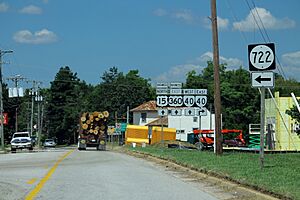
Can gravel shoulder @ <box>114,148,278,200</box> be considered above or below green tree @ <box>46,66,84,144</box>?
below

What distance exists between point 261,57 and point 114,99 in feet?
358

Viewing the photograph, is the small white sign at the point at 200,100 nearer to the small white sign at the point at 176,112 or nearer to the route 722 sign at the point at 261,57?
the small white sign at the point at 176,112

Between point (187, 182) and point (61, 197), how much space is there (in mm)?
4860

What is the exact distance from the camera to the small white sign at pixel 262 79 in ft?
51.5

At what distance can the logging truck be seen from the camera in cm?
5172

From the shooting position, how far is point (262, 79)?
1580 cm

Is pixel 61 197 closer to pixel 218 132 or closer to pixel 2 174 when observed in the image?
pixel 2 174

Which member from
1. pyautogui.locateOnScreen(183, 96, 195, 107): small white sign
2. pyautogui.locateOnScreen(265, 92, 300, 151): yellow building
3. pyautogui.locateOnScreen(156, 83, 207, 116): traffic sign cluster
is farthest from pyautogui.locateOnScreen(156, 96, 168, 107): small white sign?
pyautogui.locateOnScreen(265, 92, 300, 151): yellow building

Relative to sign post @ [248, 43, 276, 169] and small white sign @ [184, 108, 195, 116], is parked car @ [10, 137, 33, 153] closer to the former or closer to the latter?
small white sign @ [184, 108, 195, 116]

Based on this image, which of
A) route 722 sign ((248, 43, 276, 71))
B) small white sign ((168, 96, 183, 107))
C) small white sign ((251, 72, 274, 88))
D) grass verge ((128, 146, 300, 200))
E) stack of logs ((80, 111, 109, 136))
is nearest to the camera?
grass verge ((128, 146, 300, 200))

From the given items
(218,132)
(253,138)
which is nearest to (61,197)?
(218,132)

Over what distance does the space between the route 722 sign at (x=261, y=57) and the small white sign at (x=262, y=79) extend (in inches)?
6.7

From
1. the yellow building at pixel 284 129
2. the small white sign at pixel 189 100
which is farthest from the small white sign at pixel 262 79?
the yellow building at pixel 284 129

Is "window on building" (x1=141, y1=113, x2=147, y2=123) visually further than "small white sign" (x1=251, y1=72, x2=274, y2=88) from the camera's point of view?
Yes
